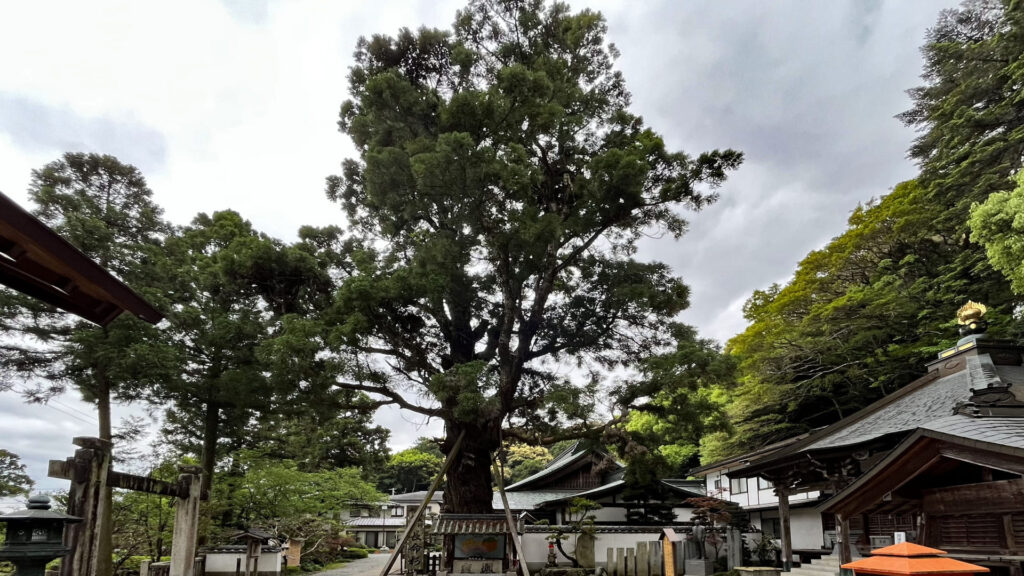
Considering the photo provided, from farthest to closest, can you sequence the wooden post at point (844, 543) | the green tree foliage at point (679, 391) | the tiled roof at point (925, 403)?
A: the green tree foliage at point (679, 391), the tiled roof at point (925, 403), the wooden post at point (844, 543)

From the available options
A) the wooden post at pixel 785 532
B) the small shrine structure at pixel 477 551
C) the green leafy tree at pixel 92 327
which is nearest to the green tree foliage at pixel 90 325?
the green leafy tree at pixel 92 327

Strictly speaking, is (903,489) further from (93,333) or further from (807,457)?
(93,333)

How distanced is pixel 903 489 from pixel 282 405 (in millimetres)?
12282

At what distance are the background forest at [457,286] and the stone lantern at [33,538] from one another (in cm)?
706

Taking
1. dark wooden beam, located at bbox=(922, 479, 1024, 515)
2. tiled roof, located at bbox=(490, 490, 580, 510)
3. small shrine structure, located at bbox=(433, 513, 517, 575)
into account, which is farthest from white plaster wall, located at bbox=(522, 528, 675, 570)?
dark wooden beam, located at bbox=(922, 479, 1024, 515)

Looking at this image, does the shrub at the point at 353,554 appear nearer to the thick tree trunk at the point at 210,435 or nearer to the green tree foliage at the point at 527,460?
the green tree foliage at the point at 527,460

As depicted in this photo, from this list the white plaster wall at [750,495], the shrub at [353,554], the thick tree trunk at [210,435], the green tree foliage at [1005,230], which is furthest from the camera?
the shrub at [353,554]

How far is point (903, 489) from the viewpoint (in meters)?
6.73

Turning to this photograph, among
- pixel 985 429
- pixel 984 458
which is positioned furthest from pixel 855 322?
pixel 984 458

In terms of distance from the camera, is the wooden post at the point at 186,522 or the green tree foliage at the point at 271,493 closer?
the wooden post at the point at 186,522

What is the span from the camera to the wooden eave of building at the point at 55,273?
2.89 metres

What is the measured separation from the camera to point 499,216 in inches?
522

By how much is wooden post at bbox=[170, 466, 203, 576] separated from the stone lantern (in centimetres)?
398

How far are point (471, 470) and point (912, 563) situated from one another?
10867 millimetres
